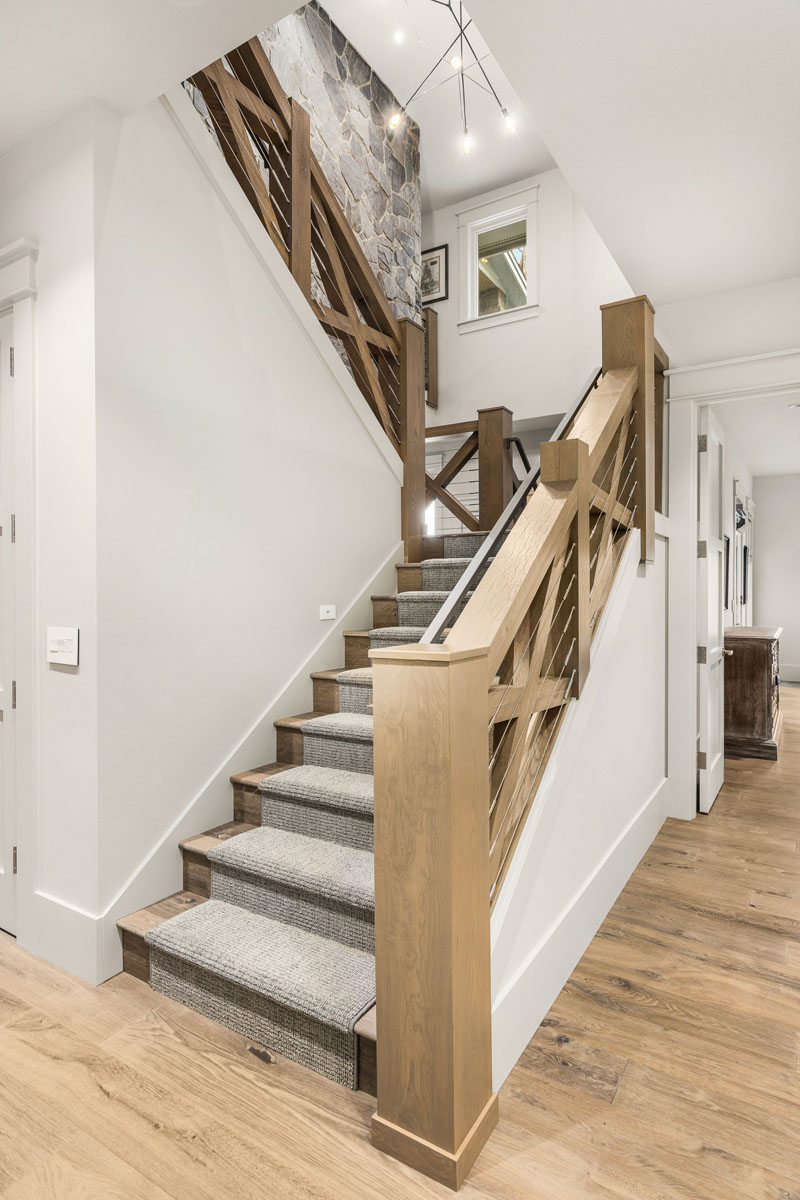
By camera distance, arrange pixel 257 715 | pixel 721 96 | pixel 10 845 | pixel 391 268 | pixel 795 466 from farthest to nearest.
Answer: pixel 795 466 < pixel 391 268 < pixel 257 715 < pixel 10 845 < pixel 721 96

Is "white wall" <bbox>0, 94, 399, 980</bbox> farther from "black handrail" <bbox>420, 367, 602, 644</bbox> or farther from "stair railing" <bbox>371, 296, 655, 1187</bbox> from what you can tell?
"stair railing" <bbox>371, 296, 655, 1187</bbox>

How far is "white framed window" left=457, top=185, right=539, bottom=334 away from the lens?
614 cm

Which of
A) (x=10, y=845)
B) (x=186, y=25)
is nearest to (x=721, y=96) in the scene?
(x=186, y=25)

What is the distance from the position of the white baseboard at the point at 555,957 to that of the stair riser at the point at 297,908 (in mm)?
439

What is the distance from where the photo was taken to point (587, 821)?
2.31 meters

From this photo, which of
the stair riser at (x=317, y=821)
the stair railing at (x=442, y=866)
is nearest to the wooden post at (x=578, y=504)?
the stair railing at (x=442, y=866)

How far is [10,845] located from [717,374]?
12.3 ft

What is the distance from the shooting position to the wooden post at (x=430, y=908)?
1320 mm

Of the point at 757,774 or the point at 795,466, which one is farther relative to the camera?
the point at 795,466

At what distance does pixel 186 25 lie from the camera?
1.73 metres

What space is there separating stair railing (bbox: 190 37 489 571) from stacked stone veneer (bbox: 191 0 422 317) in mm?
1167

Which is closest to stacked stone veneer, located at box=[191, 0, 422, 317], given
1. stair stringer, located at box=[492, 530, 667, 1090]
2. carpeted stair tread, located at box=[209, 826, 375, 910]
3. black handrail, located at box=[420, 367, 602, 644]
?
black handrail, located at box=[420, 367, 602, 644]

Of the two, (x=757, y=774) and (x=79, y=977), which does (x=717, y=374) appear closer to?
(x=757, y=774)

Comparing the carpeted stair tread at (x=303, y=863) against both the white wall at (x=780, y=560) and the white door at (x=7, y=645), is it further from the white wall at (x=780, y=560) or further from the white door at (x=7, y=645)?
the white wall at (x=780, y=560)
